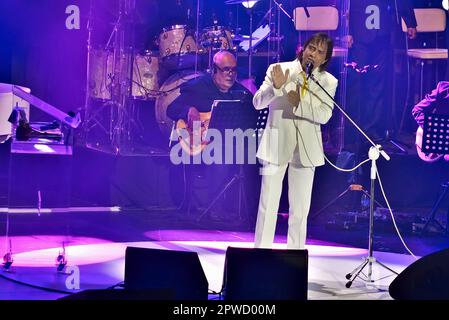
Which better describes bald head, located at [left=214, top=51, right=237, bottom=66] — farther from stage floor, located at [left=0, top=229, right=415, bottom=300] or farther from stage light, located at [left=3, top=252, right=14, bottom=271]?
stage light, located at [left=3, top=252, right=14, bottom=271]

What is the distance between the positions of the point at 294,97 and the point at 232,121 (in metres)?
2.26

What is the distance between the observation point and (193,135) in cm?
1027

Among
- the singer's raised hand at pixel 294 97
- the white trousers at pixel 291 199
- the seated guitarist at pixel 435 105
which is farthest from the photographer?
the seated guitarist at pixel 435 105

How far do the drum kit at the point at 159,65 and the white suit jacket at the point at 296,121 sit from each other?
3.94 m

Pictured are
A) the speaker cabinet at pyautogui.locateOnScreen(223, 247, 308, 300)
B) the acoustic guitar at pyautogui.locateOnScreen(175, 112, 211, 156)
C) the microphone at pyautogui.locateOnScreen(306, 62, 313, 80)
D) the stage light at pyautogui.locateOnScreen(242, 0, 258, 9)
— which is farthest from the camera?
the stage light at pyautogui.locateOnScreen(242, 0, 258, 9)

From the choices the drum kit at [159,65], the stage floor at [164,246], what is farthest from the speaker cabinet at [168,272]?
the drum kit at [159,65]

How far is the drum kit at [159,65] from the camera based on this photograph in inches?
445

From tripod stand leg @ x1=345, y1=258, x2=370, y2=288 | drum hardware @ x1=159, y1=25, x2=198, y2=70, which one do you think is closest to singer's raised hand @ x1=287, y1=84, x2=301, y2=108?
tripod stand leg @ x1=345, y1=258, x2=370, y2=288

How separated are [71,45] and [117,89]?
0.81 m

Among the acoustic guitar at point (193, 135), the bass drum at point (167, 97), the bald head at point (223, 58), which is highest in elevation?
the bald head at point (223, 58)

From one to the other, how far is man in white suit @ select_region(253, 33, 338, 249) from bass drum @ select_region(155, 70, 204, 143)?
4.30m

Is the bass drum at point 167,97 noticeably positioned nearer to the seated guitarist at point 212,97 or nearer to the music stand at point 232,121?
the seated guitarist at point 212,97

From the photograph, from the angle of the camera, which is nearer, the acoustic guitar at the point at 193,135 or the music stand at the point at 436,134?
the music stand at the point at 436,134

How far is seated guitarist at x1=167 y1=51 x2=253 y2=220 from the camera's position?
33.0 feet
